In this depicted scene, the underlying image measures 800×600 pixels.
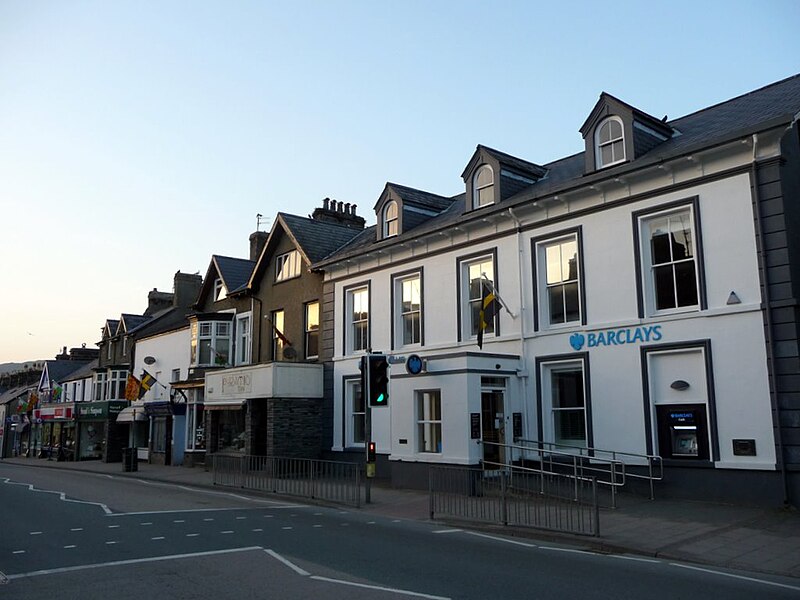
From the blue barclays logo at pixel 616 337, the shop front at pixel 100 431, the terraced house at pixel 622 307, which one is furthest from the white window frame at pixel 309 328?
the shop front at pixel 100 431

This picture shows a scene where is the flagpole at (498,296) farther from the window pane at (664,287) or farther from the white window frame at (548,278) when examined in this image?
the window pane at (664,287)

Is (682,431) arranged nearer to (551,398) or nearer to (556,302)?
(551,398)

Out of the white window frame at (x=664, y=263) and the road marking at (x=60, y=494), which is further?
the road marking at (x=60, y=494)

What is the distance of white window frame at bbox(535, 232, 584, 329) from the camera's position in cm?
1822

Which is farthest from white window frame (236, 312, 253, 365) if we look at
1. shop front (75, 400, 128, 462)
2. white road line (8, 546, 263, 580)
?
white road line (8, 546, 263, 580)

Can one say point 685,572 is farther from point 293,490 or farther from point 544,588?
point 293,490

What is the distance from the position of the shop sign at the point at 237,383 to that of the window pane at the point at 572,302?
12.9m

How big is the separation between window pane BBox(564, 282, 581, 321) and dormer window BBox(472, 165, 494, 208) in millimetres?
4124

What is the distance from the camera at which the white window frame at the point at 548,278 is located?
18219mm

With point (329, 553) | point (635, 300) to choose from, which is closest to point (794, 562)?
point (329, 553)

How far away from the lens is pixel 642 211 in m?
16.7

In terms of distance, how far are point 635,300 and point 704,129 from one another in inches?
190

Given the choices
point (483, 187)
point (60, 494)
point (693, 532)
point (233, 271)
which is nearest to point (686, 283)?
point (693, 532)

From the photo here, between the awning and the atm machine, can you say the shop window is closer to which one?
the atm machine
